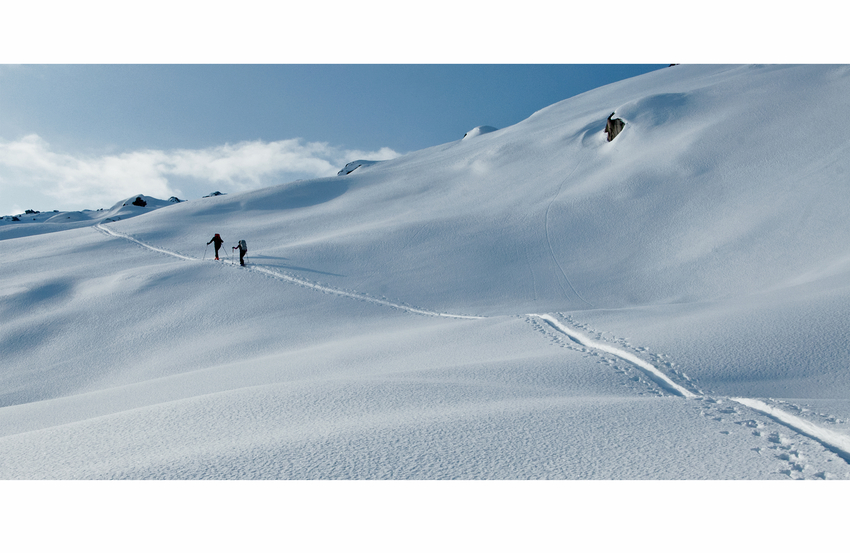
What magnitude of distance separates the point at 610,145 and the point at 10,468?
32145 mm

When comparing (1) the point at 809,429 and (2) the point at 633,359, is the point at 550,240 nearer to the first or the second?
(2) the point at 633,359

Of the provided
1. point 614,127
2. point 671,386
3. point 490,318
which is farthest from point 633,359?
point 614,127

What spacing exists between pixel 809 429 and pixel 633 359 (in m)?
3.36

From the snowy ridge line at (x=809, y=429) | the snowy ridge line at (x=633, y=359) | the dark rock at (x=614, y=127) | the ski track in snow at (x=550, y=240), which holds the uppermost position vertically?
the dark rock at (x=614, y=127)

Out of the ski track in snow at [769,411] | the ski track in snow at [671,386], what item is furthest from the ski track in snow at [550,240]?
the ski track in snow at [769,411]

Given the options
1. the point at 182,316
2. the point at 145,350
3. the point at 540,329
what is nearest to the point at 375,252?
the point at 182,316

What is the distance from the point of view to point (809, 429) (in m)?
4.97

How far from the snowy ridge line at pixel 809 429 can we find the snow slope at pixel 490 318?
29 millimetres

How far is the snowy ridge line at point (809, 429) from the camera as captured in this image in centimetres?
452

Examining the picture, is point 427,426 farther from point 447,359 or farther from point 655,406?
point 447,359

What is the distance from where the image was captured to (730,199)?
20156mm

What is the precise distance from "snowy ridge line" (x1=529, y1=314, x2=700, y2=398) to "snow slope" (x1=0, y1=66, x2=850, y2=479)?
0.22 ft

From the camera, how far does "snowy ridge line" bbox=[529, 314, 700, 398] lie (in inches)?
272

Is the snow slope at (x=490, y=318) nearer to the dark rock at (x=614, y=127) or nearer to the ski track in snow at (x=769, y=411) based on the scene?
the ski track in snow at (x=769, y=411)
